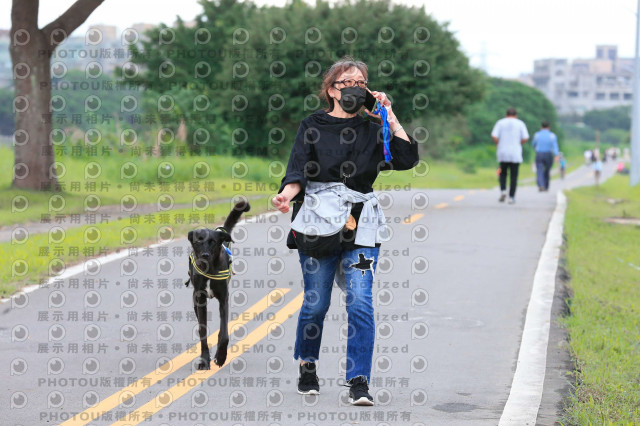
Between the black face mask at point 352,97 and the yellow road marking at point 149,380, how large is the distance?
7.04 ft

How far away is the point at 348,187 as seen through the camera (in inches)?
248

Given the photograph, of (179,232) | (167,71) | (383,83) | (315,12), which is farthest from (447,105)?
(167,71)

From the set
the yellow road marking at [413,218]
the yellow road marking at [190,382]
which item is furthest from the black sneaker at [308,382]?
the yellow road marking at [413,218]

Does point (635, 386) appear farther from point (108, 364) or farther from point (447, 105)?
point (447, 105)

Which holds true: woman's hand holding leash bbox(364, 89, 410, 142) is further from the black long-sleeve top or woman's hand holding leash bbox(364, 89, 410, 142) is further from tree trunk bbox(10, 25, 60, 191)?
tree trunk bbox(10, 25, 60, 191)

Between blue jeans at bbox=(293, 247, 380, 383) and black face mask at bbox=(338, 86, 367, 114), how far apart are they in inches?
32.2

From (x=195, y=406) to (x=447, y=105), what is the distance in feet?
73.1

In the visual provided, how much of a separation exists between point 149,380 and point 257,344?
4.36ft

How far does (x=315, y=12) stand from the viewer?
103 ft

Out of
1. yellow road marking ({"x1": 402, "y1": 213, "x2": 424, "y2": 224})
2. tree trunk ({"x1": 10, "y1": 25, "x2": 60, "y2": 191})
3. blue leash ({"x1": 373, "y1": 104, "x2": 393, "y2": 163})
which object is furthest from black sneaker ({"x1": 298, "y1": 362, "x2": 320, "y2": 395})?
tree trunk ({"x1": 10, "y1": 25, "x2": 60, "y2": 191})

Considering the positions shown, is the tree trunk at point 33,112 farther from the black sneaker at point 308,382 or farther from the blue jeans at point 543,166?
the black sneaker at point 308,382

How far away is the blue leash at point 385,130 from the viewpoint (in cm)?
625

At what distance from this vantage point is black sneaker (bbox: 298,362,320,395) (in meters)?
6.59

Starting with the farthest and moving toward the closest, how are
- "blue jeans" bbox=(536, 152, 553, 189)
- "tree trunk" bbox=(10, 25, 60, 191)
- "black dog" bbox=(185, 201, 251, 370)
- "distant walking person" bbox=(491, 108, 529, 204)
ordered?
"blue jeans" bbox=(536, 152, 553, 189), "distant walking person" bbox=(491, 108, 529, 204), "tree trunk" bbox=(10, 25, 60, 191), "black dog" bbox=(185, 201, 251, 370)
